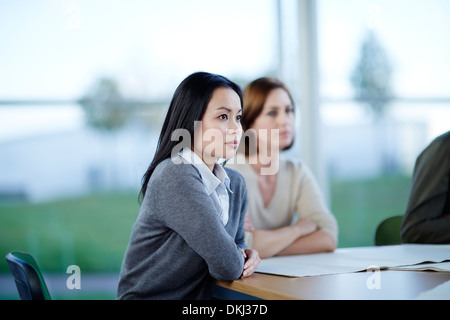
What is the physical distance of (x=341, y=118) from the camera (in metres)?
4.11

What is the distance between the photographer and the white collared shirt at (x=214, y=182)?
5.61ft

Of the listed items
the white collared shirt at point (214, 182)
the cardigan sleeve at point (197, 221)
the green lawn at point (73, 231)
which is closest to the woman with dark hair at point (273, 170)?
the white collared shirt at point (214, 182)

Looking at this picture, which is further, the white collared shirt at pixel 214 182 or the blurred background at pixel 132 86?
the blurred background at pixel 132 86

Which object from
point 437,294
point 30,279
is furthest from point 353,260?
point 30,279

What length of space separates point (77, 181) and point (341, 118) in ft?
7.18

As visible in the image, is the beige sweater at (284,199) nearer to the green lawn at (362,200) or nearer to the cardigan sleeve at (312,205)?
the cardigan sleeve at (312,205)

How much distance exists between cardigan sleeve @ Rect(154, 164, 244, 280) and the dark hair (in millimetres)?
168

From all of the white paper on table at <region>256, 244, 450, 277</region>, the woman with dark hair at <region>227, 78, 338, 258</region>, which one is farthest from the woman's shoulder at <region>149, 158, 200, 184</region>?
the woman with dark hair at <region>227, 78, 338, 258</region>

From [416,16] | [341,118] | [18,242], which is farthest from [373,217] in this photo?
[18,242]

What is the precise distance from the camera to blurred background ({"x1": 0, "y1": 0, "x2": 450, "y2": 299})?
3342mm

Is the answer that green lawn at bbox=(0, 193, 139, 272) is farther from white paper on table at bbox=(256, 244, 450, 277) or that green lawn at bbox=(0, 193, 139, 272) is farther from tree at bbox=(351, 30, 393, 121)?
tree at bbox=(351, 30, 393, 121)

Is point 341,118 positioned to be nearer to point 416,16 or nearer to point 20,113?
point 416,16

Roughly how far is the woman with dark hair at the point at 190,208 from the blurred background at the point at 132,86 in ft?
5.41

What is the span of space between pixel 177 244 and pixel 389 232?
51.2 inches
